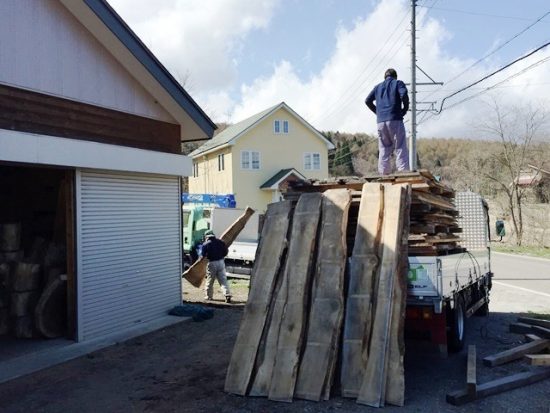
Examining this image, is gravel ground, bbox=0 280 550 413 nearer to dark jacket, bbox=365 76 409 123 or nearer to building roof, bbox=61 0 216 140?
dark jacket, bbox=365 76 409 123

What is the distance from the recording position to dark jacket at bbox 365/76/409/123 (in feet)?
28.5

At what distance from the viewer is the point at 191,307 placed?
1045 centimetres

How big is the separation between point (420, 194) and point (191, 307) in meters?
5.65

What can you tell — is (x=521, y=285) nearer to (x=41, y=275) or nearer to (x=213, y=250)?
(x=213, y=250)

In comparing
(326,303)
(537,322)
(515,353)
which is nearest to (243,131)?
(537,322)

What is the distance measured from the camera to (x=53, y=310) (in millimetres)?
8656

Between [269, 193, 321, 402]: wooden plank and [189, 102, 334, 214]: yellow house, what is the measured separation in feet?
87.2

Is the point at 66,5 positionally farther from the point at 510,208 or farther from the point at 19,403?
the point at 510,208

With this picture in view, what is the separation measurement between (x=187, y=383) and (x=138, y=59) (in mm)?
5601

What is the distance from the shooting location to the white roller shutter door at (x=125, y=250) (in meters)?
8.46

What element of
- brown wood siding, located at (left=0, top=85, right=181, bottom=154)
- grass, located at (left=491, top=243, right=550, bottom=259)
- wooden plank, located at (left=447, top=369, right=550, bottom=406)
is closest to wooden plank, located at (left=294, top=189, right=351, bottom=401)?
wooden plank, located at (left=447, top=369, right=550, bottom=406)

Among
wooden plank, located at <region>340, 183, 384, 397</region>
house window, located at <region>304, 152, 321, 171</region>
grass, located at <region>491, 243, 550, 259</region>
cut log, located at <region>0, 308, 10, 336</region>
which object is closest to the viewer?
wooden plank, located at <region>340, 183, 384, 397</region>

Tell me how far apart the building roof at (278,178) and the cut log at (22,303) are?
2542cm

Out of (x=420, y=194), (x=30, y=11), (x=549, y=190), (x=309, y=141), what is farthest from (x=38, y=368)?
(x=549, y=190)
